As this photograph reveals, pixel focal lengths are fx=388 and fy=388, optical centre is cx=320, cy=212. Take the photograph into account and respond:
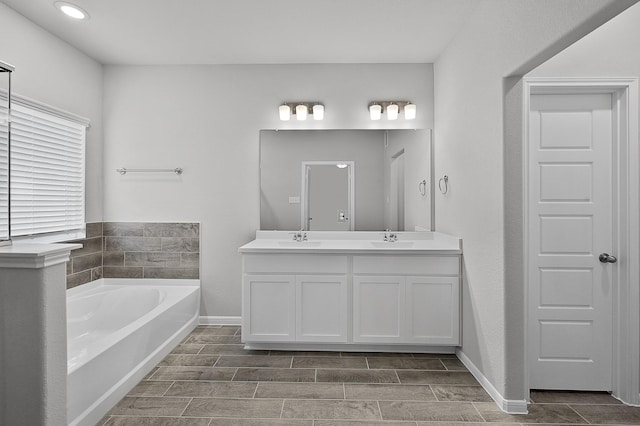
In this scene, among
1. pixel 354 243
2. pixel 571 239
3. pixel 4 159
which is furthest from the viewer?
pixel 354 243

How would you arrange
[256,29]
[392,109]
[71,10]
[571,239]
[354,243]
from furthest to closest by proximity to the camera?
[392,109], [354,243], [256,29], [71,10], [571,239]

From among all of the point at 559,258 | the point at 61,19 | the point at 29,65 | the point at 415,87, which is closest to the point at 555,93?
the point at 559,258

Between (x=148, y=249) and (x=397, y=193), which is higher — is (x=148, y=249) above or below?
below

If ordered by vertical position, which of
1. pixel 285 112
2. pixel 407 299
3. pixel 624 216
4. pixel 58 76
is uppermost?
pixel 58 76

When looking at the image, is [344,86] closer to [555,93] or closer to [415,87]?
[415,87]

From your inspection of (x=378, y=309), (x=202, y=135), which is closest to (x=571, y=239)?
(x=378, y=309)

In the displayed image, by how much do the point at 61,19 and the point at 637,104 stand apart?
399 centimetres

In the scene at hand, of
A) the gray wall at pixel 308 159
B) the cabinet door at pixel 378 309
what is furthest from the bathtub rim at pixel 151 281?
the cabinet door at pixel 378 309

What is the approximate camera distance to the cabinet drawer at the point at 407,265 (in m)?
3.09

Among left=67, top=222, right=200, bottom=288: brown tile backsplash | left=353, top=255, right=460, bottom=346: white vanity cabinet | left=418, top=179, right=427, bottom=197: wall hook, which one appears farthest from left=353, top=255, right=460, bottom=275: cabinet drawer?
left=67, top=222, right=200, bottom=288: brown tile backsplash

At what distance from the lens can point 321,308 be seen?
3.13m

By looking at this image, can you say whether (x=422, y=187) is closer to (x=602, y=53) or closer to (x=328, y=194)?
(x=328, y=194)

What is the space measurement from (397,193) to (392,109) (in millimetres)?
807

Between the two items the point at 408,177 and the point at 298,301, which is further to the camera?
the point at 408,177
